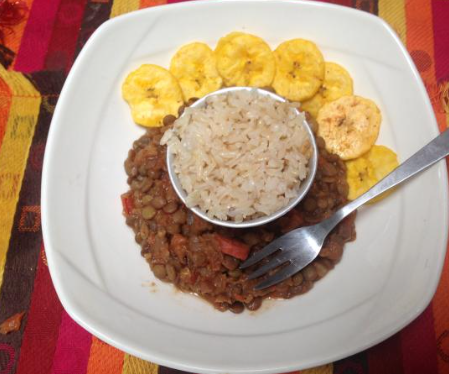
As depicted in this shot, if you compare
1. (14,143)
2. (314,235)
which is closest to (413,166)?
(314,235)

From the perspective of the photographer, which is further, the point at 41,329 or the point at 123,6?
the point at 123,6


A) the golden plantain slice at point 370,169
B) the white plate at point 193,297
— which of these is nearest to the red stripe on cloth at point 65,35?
the white plate at point 193,297

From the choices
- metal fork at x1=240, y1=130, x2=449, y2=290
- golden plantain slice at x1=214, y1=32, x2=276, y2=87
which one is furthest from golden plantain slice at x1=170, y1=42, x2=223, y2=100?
metal fork at x1=240, y1=130, x2=449, y2=290

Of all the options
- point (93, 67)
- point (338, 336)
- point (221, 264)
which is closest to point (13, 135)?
point (93, 67)

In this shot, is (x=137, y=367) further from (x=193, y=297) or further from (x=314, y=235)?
(x=314, y=235)

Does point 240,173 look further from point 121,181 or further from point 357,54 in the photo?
point 357,54

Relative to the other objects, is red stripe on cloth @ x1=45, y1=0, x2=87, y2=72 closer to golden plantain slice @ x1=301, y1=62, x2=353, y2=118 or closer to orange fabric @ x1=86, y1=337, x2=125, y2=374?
golden plantain slice @ x1=301, y1=62, x2=353, y2=118
